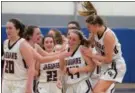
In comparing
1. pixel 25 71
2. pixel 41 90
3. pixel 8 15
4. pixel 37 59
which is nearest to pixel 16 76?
pixel 25 71

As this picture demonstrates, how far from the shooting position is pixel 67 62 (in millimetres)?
5914

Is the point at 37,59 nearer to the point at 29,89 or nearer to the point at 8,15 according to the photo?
the point at 29,89

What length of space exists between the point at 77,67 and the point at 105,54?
0.45 m

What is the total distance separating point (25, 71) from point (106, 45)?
1160 mm

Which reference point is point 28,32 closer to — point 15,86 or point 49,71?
point 49,71

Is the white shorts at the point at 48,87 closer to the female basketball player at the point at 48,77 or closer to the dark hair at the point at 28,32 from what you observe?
the female basketball player at the point at 48,77

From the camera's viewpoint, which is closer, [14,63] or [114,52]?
[14,63]

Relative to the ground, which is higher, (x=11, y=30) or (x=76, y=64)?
(x=11, y=30)

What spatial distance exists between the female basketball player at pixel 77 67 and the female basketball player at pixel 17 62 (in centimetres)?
75

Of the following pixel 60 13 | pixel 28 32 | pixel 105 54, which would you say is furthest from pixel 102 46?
pixel 60 13

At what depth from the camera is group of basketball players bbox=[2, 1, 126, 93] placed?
526 cm

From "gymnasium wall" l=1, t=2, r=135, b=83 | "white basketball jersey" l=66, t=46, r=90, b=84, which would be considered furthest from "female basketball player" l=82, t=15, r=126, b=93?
"gymnasium wall" l=1, t=2, r=135, b=83

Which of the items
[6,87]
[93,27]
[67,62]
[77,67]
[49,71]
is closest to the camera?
[6,87]

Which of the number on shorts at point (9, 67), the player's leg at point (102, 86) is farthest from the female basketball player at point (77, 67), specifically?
the number on shorts at point (9, 67)
